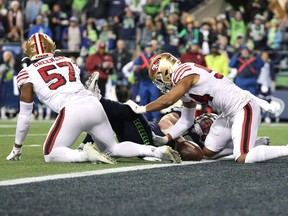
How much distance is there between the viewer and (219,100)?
7.95 meters

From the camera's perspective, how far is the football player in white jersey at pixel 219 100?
7.70 m

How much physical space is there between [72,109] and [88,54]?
11502 mm

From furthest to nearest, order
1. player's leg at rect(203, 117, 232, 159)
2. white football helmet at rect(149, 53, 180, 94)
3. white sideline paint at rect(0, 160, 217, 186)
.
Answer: player's leg at rect(203, 117, 232, 159)
white football helmet at rect(149, 53, 180, 94)
white sideline paint at rect(0, 160, 217, 186)

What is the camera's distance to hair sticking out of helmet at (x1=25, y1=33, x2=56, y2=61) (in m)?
8.09

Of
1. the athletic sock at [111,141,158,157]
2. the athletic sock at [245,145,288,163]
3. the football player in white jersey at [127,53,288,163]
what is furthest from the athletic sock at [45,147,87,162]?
the athletic sock at [245,145,288,163]

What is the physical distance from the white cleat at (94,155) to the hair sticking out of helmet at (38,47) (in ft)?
3.29

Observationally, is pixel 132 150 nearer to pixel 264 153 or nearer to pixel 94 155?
pixel 94 155

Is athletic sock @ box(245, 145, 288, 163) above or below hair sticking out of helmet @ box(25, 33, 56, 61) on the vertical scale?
below

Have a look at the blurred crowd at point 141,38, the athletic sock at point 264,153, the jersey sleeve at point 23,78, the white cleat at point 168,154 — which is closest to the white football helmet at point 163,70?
the white cleat at point 168,154

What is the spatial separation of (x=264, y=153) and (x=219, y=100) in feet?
2.09

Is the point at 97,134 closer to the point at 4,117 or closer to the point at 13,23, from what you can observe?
the point at 4,117

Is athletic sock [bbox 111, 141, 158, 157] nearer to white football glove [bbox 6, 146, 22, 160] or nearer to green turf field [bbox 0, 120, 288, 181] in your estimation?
green turf field [bbox 0, 120, 288, 181]

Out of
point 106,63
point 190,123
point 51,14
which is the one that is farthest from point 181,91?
point 51,14

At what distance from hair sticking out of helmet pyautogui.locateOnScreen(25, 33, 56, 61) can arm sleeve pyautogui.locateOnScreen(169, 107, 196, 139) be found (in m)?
1.31
